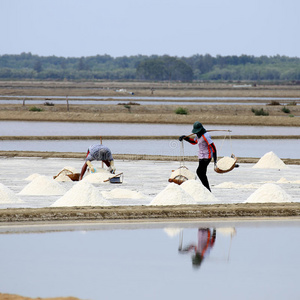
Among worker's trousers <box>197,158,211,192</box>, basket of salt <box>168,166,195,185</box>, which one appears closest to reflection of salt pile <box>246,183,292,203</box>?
worker's trousers <box>197,158,211,192</box>

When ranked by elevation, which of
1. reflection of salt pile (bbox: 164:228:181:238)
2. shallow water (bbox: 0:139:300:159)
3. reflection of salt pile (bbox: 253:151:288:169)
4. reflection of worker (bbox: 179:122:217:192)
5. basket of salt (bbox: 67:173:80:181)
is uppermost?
reflection of worker (bbox: 179:122:217:192)

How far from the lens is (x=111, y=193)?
576 inches

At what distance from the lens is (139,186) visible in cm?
1627

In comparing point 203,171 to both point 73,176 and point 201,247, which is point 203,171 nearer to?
point 73,176

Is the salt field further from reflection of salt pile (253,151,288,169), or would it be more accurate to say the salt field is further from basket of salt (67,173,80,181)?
basket of salt (67,173,80,181)

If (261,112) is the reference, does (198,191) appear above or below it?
above

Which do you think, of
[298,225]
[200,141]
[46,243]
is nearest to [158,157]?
[200,141]

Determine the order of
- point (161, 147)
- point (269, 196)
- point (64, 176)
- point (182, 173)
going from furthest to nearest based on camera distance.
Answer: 1. point (161, 147)
2. point (64, 176)
3. point (182, 173)
4. point (269, 196)

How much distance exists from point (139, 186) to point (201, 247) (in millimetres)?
6461

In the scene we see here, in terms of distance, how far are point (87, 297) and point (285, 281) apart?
6.81ft

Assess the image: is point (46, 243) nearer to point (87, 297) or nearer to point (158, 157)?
point (87, 297)

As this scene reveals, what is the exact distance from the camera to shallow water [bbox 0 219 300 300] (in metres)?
7.72

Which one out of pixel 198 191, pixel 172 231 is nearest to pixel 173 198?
pixel 198 191

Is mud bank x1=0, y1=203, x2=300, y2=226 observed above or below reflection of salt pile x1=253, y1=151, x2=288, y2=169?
above
